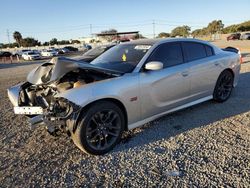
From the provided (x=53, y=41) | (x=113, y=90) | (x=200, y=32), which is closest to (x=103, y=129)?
(x=113, y=90)

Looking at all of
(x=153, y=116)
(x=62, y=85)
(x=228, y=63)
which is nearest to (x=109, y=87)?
(x=62, y=85)

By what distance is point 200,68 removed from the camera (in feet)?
17.0

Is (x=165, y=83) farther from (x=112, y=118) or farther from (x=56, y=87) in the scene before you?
(x=56, y=87)

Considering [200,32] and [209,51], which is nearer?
[209,51]

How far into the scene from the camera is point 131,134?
4449 millimetres

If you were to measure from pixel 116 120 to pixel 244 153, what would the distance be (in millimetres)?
1833

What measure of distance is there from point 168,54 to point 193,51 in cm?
79

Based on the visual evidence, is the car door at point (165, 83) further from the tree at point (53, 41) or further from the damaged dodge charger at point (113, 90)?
the tree at point (53, 41)

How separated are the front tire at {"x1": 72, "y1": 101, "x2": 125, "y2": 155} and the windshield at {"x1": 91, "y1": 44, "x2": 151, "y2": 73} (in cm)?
77

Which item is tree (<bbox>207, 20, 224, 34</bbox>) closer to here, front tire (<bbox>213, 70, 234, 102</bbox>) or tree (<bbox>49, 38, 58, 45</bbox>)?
tree (<bbox>49, 38, 58, 45</bbox>)

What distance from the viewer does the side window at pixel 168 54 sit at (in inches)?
179

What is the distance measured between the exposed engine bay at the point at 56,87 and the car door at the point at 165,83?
0.60 metres

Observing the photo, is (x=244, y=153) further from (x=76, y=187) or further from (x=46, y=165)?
(x=46, y=165)

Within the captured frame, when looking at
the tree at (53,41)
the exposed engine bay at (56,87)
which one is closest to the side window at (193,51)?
the exposed engine bay at (56,87)
